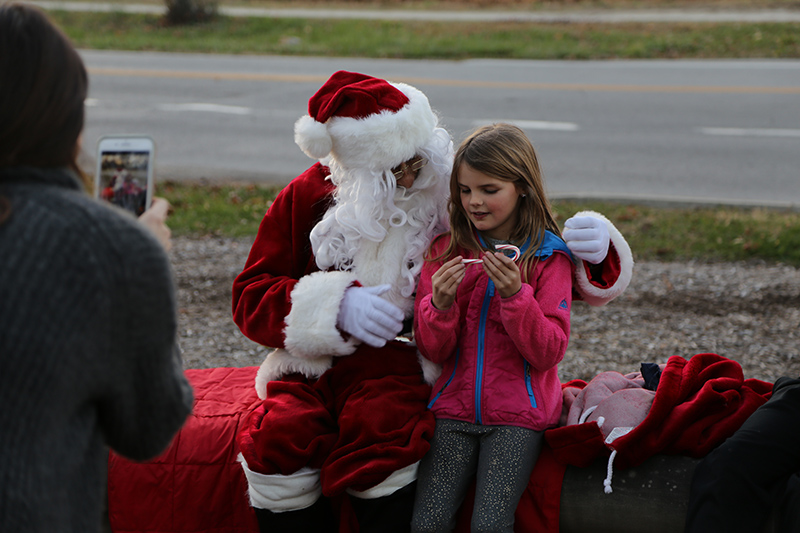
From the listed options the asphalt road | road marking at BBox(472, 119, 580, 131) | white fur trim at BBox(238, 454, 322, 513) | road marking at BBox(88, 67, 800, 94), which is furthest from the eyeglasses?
road marking at BBox(88, 67, 800, 94)

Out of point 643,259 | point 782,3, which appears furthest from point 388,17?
point 643,259

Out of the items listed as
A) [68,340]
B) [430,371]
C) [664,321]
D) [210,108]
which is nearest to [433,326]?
[430,371]

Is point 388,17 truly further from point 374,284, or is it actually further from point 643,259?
point 374,284

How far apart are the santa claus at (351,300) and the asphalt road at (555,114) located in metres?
4.53

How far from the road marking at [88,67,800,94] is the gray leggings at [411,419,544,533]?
10402 millimetres

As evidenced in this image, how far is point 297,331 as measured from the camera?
293cm

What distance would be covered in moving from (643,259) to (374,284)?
143 inches

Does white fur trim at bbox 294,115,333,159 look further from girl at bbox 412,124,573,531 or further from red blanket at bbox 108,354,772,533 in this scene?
red blanket at bbox 108,354,772,533

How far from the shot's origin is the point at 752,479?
8.30ft

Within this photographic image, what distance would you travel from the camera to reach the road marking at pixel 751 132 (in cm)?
994

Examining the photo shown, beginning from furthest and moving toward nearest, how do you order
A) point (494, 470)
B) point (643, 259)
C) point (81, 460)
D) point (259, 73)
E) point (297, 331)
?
point (259, 73) < point (643, 259) < point (297, 331) < point (494, 470) < point (81, 460)

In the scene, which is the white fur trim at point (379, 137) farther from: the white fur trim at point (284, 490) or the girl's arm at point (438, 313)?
the white fur trim at point (284, 490)

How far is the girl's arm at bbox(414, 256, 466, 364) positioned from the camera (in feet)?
8.91

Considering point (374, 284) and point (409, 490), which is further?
point (374, 284)
